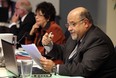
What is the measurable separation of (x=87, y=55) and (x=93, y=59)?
0.23 ft

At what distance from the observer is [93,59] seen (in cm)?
236

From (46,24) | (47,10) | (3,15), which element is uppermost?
(47,10)

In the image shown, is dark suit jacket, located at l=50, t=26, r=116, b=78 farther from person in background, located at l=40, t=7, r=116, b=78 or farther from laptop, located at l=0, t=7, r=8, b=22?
laptop, located at l=0, t=7, r=8, b=22

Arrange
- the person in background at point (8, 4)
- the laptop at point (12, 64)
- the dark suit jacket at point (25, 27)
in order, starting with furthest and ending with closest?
the person in background at point (8, 4) → the dark suit jacket at point (25, 27) → the laptop at point (12, 64)

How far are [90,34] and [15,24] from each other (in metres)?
2.50

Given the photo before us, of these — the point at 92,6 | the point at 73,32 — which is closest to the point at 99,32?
the point at 73,32

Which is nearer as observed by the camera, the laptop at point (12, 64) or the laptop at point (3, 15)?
the laptop at point (12, 64)

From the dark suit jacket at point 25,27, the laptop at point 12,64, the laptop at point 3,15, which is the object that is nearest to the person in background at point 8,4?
the laptop at point 3,15

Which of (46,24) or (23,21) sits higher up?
(46,24)

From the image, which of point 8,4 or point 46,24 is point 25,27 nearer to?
point 46,24

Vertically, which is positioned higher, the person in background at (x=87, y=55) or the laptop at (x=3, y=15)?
the person in background at (x=87, y=55)

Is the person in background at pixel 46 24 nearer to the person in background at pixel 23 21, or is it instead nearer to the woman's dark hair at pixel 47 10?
the woman's dark hair at pixel 47 10

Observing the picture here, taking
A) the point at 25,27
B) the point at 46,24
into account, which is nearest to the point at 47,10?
the point at 46,24

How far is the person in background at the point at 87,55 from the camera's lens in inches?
93.0
